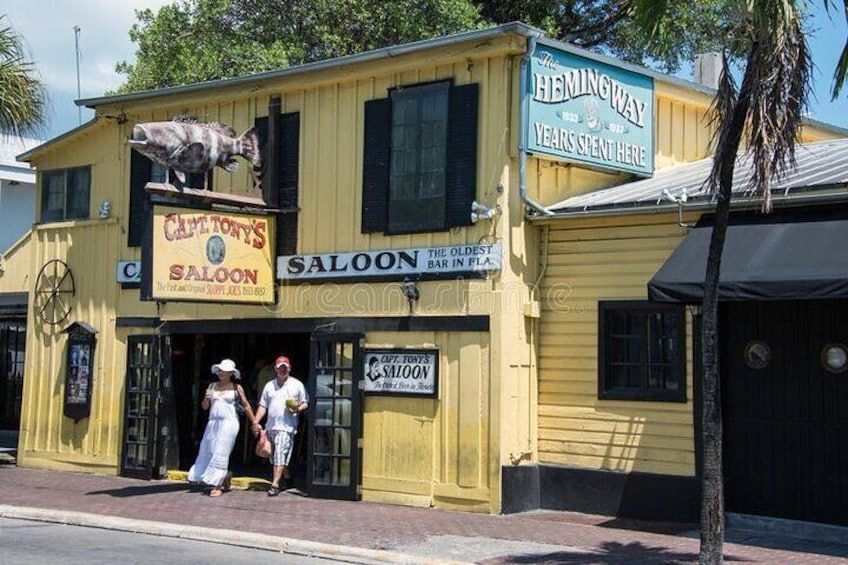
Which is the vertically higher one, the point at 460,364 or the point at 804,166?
the point at 804,166

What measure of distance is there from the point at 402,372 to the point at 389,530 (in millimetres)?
2459

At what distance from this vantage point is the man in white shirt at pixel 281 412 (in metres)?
14.6

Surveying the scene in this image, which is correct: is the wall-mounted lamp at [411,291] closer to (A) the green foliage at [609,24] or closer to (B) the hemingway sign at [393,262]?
(B) the hemingway sign at [393,262]

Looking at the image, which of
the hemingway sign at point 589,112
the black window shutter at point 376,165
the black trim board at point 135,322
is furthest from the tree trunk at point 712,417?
the black trim board at point 135,322

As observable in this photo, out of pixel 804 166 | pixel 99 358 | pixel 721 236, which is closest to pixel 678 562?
pixel 721 236

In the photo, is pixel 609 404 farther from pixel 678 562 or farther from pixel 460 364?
pixel 678 562

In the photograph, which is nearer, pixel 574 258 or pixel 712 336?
pixel 712 336

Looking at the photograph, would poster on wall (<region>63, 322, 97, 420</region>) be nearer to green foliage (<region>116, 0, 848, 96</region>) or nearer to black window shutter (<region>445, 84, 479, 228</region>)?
black window shutter (<region>445, 84, 479, 228</region>)

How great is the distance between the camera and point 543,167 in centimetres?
1388

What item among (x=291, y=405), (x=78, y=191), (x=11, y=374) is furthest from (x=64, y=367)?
(x=11, y=374)

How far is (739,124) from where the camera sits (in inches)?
362

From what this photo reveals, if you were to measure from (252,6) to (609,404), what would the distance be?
15.7 meters

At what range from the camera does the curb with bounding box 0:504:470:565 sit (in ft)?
34.6

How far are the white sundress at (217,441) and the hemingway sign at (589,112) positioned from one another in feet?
16.4
